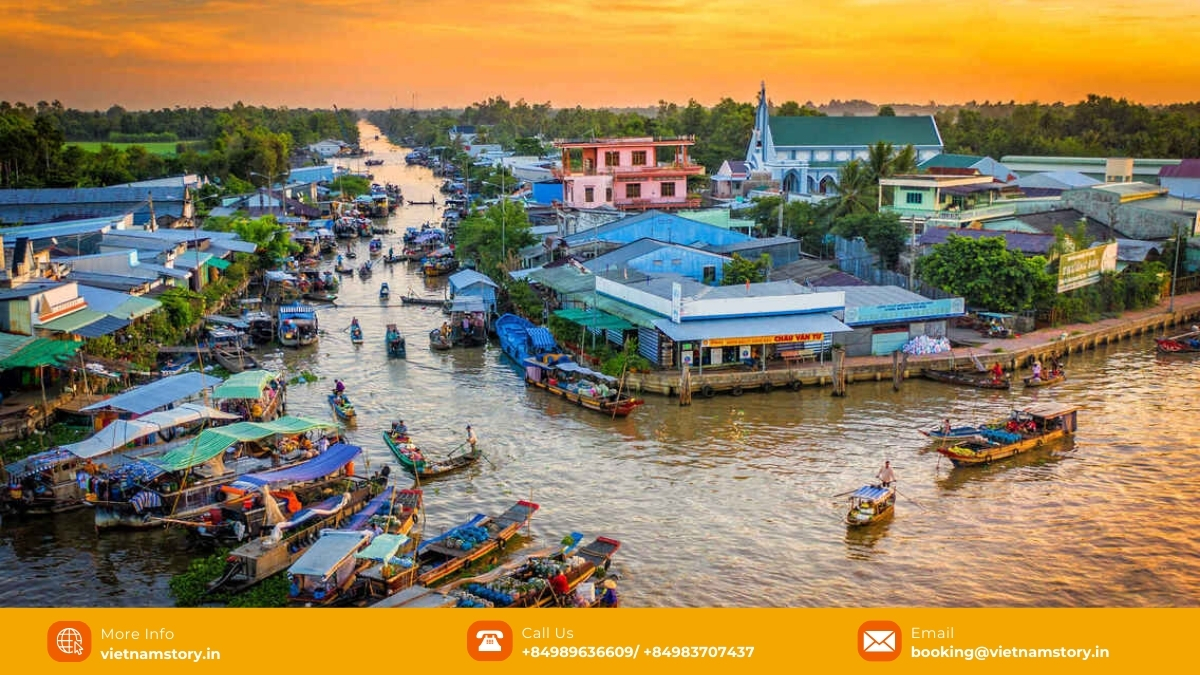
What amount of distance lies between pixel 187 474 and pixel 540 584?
636 cm

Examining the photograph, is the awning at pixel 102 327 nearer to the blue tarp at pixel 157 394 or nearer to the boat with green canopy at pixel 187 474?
the blue tarp at pixel 157 394

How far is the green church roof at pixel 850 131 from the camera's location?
52156 mm

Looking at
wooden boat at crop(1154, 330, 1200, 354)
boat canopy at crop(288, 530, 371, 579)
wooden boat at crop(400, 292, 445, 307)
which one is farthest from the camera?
wooden boat at crop(400, 292, 445, 307)

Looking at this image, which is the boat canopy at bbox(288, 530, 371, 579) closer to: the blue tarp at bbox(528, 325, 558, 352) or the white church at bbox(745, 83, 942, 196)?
the blue tarp at bbox(528, 325, 558, 352)

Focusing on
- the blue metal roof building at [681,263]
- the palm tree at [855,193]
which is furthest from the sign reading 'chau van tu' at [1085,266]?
the blue metal roof building at [681,263]

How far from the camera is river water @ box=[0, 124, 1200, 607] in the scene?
13297 millimetres

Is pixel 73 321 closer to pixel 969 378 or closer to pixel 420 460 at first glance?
pixel 420 460

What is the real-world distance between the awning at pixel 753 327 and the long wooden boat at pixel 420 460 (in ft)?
19.2

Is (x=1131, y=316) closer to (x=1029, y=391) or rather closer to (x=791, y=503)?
(x=1029, y=391)

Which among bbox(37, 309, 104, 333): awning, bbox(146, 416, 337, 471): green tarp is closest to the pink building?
bbox(37, 309, 104, 333): awning

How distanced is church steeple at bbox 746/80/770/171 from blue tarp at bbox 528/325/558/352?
1140 inches

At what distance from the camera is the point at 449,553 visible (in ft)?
44.4

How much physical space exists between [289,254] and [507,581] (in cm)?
2880

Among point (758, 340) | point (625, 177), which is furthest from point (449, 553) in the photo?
point (625, 177)
